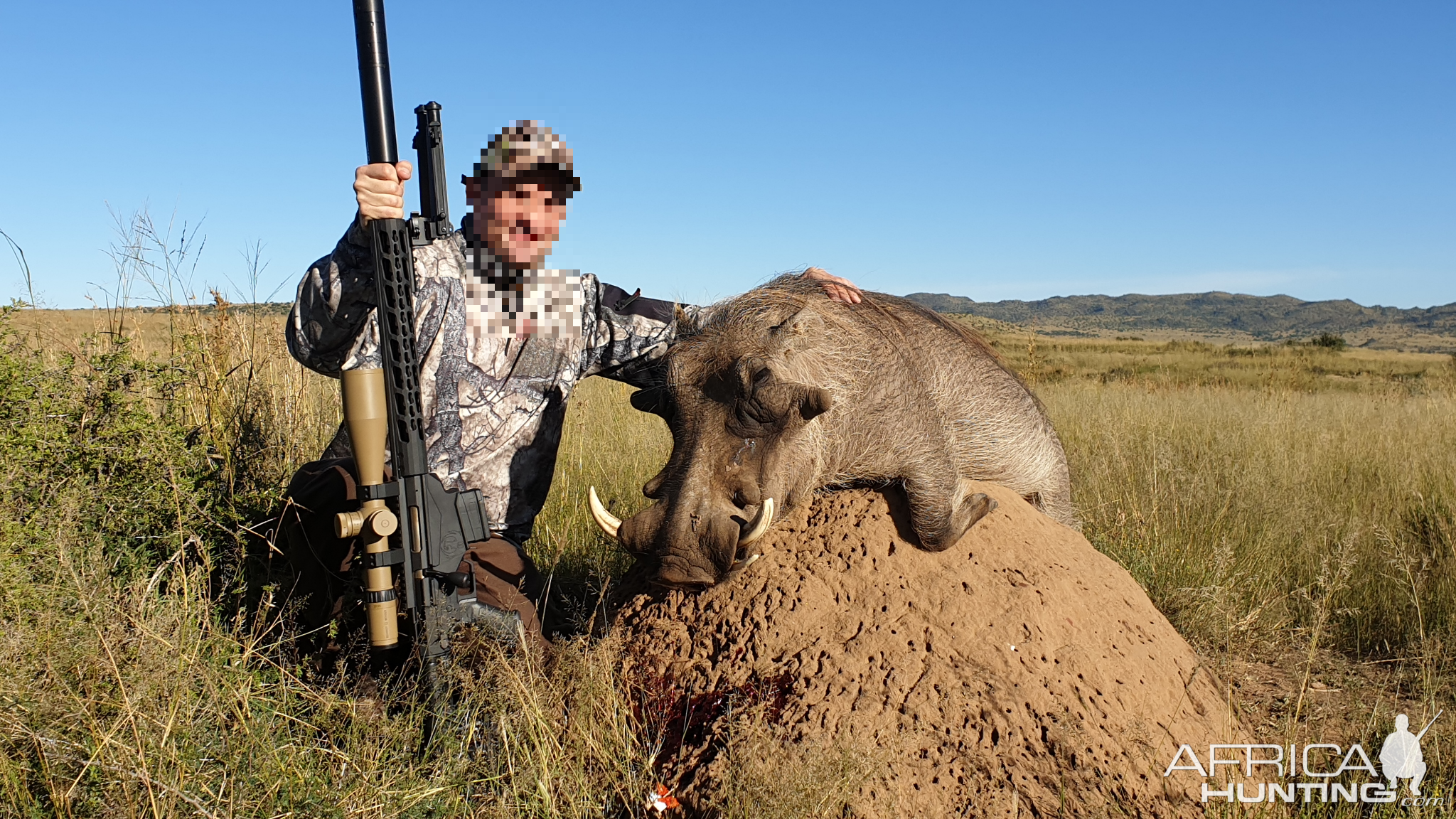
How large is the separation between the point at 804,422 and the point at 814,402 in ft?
0.35

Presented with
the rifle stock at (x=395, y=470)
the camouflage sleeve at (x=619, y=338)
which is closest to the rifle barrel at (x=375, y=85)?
the rifle stock at (x=395, y=470)

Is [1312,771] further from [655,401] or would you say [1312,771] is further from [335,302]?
[335,302]

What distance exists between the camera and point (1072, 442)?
8.00m


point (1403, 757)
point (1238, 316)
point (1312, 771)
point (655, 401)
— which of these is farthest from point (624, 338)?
point (1238, 316)

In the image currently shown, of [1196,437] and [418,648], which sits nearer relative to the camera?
[418,648]

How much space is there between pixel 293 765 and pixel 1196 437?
768cm

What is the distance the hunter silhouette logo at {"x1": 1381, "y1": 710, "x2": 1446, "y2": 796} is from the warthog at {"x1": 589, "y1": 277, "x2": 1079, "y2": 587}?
151cm

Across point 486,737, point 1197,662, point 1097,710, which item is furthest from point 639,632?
point 1197,662

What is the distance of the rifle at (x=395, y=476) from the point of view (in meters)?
2.70

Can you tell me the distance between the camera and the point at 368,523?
268cm

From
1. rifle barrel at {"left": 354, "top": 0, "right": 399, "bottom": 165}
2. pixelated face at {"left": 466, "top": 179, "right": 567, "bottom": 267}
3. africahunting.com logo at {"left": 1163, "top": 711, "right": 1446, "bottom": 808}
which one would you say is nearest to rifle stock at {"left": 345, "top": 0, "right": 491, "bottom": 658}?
rifle barrel at {"left": 354, "top": 0, "right": 399, "bottom": 165}

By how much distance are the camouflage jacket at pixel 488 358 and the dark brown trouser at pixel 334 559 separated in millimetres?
253

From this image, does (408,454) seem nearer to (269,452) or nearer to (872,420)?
(872,420)

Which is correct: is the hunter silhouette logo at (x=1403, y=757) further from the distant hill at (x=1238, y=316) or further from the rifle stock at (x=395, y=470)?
the distant hill at (x=1238, y=316)
